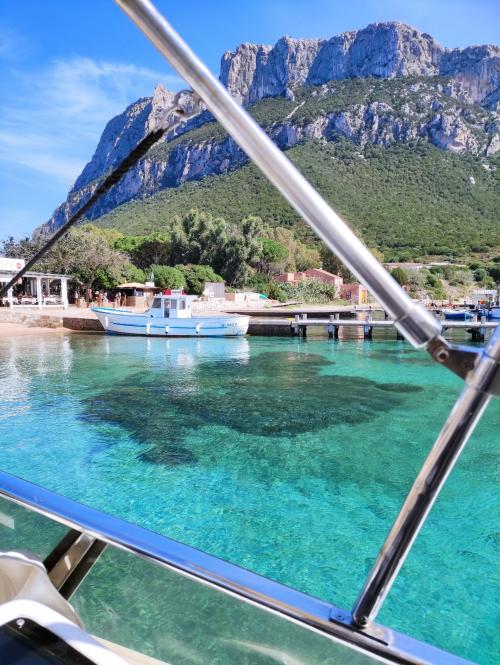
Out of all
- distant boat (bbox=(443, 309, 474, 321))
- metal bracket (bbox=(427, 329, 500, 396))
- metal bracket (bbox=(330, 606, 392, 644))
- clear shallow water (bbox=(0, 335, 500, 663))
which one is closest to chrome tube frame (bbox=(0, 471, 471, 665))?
metal bracket (bbox=(330, 606, 392, 644))

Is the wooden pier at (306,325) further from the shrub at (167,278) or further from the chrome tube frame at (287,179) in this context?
the chrome tube frame at (287,179)

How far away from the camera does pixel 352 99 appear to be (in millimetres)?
84438

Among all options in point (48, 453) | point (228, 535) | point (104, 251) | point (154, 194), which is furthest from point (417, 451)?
point (154, 194)

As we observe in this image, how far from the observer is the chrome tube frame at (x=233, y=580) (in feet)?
2.60

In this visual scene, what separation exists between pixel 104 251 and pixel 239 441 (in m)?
27.7

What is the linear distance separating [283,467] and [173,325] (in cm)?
1695

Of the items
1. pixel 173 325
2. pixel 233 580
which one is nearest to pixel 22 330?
pixel 173 325

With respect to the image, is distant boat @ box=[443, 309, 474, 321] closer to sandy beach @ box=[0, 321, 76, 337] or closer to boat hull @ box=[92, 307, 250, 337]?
boat hull @ box=[92, 307, 250, 337]

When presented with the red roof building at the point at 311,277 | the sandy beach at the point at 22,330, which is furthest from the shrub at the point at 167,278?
the red roof building at the point at 311,277

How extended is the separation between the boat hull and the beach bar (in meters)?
4.61

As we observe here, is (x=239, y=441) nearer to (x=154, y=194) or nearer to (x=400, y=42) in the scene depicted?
(x=154, y=194)

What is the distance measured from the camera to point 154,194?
85125 mm

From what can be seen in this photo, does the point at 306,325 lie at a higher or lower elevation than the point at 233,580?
lower

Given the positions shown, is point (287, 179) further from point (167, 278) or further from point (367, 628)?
point (167, 278)
